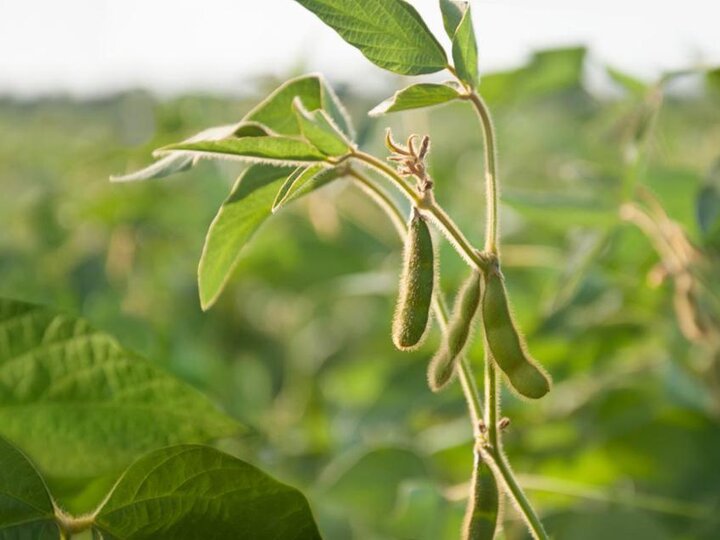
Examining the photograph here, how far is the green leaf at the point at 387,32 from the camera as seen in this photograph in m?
0.48

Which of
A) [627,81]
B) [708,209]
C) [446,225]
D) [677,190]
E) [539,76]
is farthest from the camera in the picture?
[539,76]

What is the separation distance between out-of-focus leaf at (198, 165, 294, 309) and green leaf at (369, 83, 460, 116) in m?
0.08

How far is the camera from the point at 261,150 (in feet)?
1.56

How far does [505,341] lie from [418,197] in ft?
0.24

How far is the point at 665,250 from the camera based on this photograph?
925 mm

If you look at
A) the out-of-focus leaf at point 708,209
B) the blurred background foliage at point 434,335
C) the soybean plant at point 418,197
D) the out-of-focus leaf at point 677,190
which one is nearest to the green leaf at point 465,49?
the soybean plant at point 418,197

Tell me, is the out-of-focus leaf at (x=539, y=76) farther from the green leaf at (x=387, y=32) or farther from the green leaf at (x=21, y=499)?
the green leaf at (x=21, y=499)

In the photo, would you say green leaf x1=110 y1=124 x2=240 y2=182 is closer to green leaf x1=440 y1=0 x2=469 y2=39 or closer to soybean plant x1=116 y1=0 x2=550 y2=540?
Result: soybean plant x1=116 y1=0 x2=550 y2=540

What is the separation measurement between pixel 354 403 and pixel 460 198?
2.83 feet

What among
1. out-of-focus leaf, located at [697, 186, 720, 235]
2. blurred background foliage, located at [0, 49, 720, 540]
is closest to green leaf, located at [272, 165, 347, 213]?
blurred background foliage, located at [0, 49, 720, 540]

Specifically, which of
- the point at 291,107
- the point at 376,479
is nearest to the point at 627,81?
the point at 376,479

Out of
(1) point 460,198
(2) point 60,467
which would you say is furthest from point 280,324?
(2) point 60,467

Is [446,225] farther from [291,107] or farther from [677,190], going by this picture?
[677,190]

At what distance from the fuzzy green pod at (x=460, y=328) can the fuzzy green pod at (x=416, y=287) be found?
0.01m
